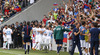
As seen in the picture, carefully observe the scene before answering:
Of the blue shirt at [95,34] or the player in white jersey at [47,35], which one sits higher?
the blue shirt at [95,34]

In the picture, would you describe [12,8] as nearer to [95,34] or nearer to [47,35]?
[47,35]

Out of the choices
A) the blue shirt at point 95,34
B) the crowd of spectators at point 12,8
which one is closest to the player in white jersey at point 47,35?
the blue shirt at point 95,34

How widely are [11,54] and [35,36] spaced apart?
18.7 ft

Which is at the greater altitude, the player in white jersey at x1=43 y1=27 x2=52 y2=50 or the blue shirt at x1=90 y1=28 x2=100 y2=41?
the blue shirt at x1=90 y1=28 x2=100 y2=41

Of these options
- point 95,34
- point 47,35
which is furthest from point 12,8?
point 95,34

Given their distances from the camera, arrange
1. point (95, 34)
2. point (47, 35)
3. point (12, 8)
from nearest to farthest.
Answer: point (95, 34), point (47, 35), point (12, 8)

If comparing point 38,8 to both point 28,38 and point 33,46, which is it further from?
point 28,38

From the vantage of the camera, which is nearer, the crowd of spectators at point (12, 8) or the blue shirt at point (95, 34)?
the blue shirt at point (95, 34)

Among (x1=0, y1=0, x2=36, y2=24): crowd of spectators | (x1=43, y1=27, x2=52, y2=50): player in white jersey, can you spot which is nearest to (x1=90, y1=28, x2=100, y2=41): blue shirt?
(x1=43, y1=27, x2=52, y2=50): player in white jersey

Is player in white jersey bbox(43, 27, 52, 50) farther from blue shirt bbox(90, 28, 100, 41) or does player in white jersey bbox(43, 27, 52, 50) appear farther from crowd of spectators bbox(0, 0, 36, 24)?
crowd of spectators bbox(0, 0, 36, 24)

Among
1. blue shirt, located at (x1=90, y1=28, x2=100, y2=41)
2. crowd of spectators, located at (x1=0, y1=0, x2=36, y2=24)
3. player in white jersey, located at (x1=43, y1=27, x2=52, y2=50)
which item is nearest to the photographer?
blue shirt, located at (x1=90, y1=28, x2=100, y2=41)

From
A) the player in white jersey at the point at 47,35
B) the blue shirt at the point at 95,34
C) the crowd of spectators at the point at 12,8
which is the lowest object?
the player in white jersey at the point at 47,35

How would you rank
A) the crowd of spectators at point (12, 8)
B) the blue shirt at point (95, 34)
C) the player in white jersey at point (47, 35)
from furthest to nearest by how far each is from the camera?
the crowd of spectators at point (12, 8)
the player in white jersey at point (47, 35)
the blue shirt at point (95, 34)

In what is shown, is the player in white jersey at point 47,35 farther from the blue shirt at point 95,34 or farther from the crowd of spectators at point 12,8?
the crowd of spectators at point 12,8
